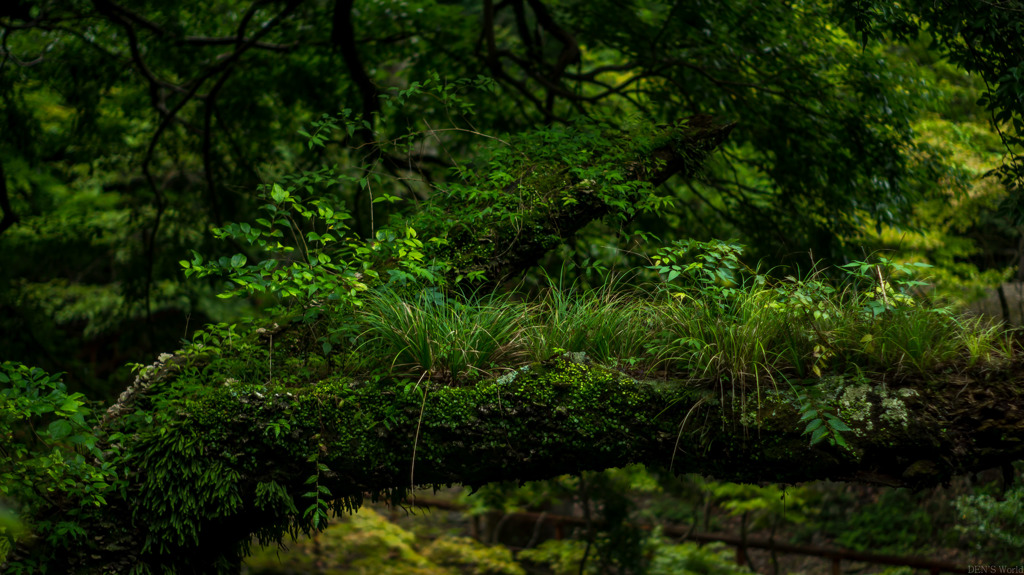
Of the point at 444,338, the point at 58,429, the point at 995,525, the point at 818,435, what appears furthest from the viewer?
the point at 995,525

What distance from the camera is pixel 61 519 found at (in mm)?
2971

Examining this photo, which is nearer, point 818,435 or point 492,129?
point 818,435

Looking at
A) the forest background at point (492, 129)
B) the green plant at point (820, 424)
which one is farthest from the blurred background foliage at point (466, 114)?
the green plant at point (820, 424)

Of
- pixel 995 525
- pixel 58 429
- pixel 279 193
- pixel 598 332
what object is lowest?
pixel 995 525

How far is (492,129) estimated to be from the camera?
7.35 metres

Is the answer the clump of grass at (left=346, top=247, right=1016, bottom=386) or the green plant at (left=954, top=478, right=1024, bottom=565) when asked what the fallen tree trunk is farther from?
the green plant at (left=954, top=478, right=1024, bottom=565)

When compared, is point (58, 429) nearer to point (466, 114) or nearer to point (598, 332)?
point (598, 332)

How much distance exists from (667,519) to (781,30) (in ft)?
29.2

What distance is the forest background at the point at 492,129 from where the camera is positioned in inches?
163

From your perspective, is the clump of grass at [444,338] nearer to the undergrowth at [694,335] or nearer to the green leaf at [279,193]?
the undergrowth at [694,335]

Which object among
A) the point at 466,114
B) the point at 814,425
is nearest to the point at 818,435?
the point at 814,425

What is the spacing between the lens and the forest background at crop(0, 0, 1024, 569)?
163 inches

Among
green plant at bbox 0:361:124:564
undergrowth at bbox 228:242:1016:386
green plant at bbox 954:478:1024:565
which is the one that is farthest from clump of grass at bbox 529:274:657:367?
green plant at bbox 954:478:1024:565

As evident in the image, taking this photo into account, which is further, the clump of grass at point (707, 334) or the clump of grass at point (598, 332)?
the clump of grass at point (598, 332)
